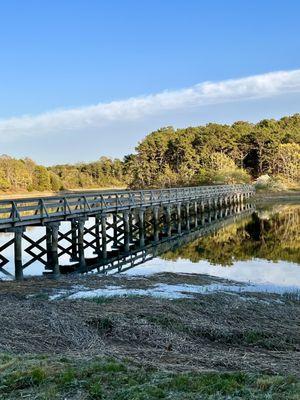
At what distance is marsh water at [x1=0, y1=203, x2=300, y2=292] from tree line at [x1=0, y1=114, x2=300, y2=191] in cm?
5000

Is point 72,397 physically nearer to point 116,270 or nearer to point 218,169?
point 116,270

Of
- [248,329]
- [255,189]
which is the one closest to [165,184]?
[255,189]

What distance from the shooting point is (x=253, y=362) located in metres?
6.27

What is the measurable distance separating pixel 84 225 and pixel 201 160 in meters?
63.6

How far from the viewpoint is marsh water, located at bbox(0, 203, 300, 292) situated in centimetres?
1770

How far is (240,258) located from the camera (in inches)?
891

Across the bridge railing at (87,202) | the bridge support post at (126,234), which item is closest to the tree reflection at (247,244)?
the bridge support post at (126,234)

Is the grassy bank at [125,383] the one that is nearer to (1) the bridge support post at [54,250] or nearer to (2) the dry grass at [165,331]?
(2) the dry grass at [165,331]

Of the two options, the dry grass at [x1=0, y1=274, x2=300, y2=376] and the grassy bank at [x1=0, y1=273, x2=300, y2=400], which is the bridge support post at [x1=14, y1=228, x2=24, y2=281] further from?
the dry grass at [x1=0, y1=274, x2=300, y2=376]

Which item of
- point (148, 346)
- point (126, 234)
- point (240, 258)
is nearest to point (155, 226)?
point (126, 234)

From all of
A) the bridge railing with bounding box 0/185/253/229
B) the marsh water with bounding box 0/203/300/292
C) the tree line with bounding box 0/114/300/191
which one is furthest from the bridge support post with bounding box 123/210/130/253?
the tree line with bounding box 0/114/300/191

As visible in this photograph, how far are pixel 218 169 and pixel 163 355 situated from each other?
7900cm

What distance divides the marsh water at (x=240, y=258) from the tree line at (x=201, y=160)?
49998 millimetres

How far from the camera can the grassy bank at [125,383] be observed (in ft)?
15.9
